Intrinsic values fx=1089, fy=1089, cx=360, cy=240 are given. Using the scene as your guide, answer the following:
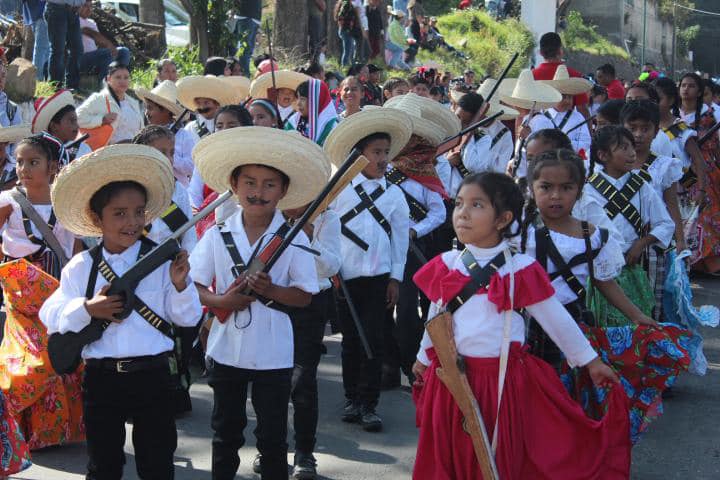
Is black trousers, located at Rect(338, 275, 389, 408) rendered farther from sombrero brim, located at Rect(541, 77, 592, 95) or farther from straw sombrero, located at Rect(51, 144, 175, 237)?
sombrero brim, located at Rect(541, 77, 592, 95)

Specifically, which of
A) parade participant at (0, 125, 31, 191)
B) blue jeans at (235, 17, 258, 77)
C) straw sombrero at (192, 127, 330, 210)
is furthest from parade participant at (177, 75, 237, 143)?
blue jeans at (235, 17, 258, 77)

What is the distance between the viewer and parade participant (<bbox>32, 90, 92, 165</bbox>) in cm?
800

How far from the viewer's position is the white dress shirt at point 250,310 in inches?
187

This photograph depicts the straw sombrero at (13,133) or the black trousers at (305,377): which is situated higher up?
the straw sombrero at (13,133)

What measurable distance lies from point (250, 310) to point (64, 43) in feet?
32.8

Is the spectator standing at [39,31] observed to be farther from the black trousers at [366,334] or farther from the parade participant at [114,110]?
the black trousers at [366,334]

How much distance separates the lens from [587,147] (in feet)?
34.4

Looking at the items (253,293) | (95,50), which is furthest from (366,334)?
(95,50)

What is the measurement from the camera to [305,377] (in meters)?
5.62

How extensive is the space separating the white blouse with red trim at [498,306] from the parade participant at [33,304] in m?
2.37

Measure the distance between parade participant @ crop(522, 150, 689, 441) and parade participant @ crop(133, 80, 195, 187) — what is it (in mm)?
3831

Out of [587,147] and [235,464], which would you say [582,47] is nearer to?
[587,147]

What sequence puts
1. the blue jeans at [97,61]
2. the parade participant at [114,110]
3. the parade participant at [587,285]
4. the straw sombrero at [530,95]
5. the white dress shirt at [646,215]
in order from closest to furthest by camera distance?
the parade participant at [587,285]
the white dress shirt at [646,215]
the parade participant at [114,110]
the straw sombrero at [530,95]
the blue jeans at [97,61]

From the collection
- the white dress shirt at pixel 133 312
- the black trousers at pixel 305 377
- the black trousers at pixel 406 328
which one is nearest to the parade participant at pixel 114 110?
the black trousers at pixel 406 328
